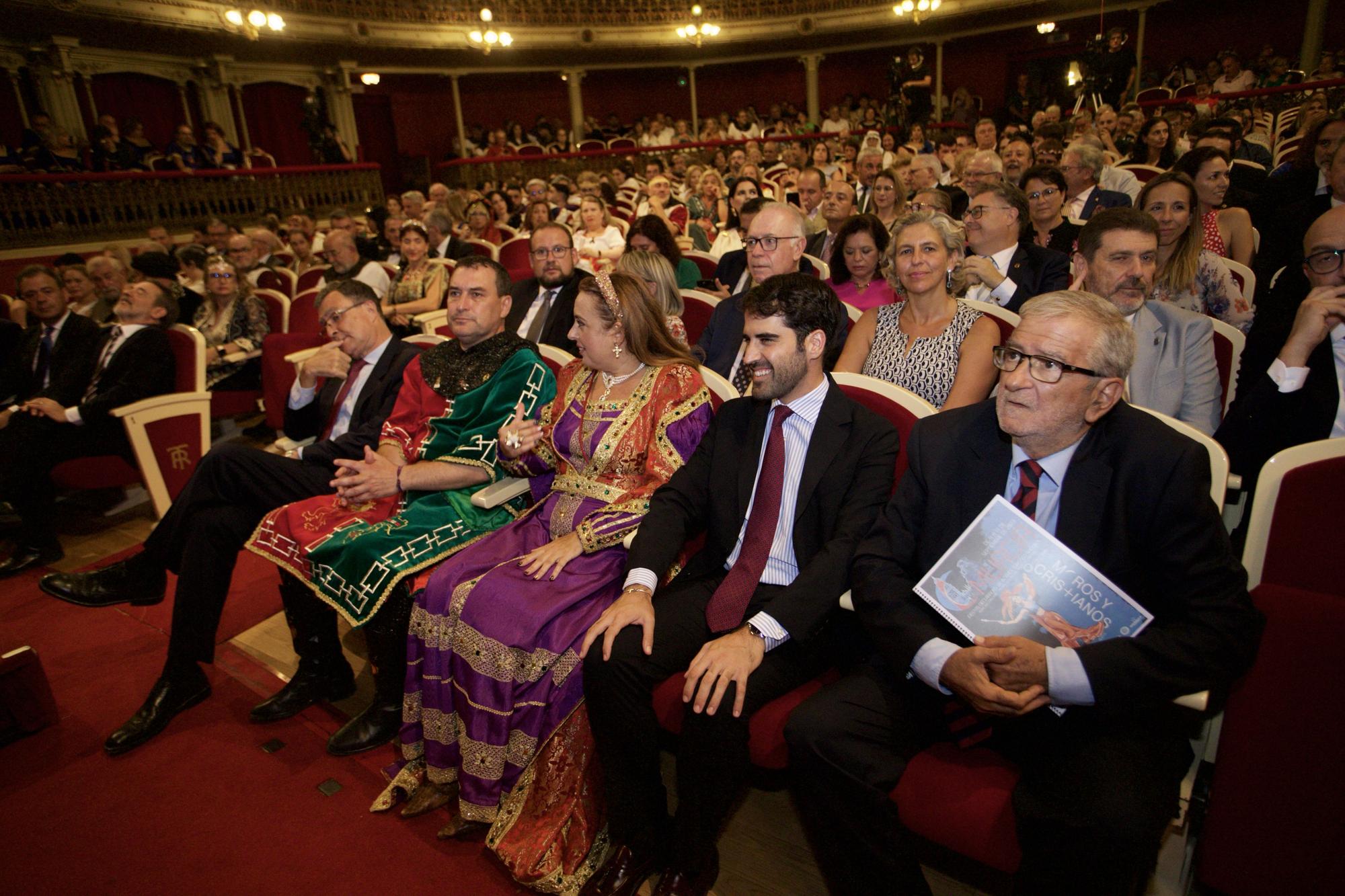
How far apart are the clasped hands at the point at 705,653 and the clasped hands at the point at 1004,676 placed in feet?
1.35

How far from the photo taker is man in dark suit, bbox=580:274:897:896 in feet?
5.05

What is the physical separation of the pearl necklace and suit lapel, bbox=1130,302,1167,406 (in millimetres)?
1390

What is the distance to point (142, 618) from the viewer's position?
9.90 feet

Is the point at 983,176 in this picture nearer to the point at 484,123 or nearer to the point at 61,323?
the point at 61,323

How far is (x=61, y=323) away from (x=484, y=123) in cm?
1522

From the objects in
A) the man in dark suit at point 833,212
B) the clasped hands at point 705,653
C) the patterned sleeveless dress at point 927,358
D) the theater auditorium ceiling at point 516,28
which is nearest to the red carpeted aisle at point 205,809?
the clasped hands at point 705,653

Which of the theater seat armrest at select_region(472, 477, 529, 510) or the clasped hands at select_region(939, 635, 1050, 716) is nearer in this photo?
the clasped hands at select_region(939, 635, 1050, 716)

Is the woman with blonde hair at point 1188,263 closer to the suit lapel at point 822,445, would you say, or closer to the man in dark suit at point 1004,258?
the man in dark suit at point 1004,258

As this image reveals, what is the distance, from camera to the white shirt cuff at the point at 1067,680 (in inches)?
49.4

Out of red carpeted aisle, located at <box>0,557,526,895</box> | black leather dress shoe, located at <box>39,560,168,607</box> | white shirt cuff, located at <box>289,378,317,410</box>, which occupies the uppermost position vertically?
white shirt cuff, located at <box>289,378,317,410</box>

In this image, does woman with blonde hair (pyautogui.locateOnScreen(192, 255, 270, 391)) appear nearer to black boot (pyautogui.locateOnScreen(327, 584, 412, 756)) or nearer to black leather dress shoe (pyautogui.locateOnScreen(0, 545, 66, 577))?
black leather dress shoe (pyautogui.locateOnScreen(0, 545, 66, 577))

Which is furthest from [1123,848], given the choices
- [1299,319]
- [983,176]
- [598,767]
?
[983,176]

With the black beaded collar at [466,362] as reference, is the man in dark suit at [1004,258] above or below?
above

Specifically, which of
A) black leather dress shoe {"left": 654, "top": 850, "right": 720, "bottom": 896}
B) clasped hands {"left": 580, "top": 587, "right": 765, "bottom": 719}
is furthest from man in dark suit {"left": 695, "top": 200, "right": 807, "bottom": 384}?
black leather dress shoe {"left": 654, "top": 850, "right": 720, "bottom": 896}
